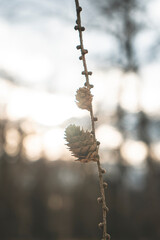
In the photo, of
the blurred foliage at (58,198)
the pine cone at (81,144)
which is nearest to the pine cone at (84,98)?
the pine cone at (81,144)

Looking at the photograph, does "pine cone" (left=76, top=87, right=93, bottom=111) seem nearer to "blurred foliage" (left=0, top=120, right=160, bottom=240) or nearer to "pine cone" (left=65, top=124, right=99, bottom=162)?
"pine cone" (left=65, top=124, right=99, bottom=162)

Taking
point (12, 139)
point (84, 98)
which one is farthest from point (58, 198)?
point (84, 98)

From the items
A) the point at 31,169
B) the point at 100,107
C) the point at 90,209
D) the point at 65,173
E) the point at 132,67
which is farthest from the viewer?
the point at 65,173

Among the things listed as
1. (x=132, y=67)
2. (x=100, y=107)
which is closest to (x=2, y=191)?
(x=100, y=107)

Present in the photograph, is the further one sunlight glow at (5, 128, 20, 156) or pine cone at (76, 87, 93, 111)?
sunlight glow at (5, 128, 20, 156)

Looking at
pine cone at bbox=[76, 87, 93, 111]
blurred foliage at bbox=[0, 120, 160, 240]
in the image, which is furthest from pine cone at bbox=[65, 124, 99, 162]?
blurred foliage at bbox=[0, 120, 160, 240]

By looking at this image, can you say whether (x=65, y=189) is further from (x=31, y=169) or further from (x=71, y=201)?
(x=31, y=169)
